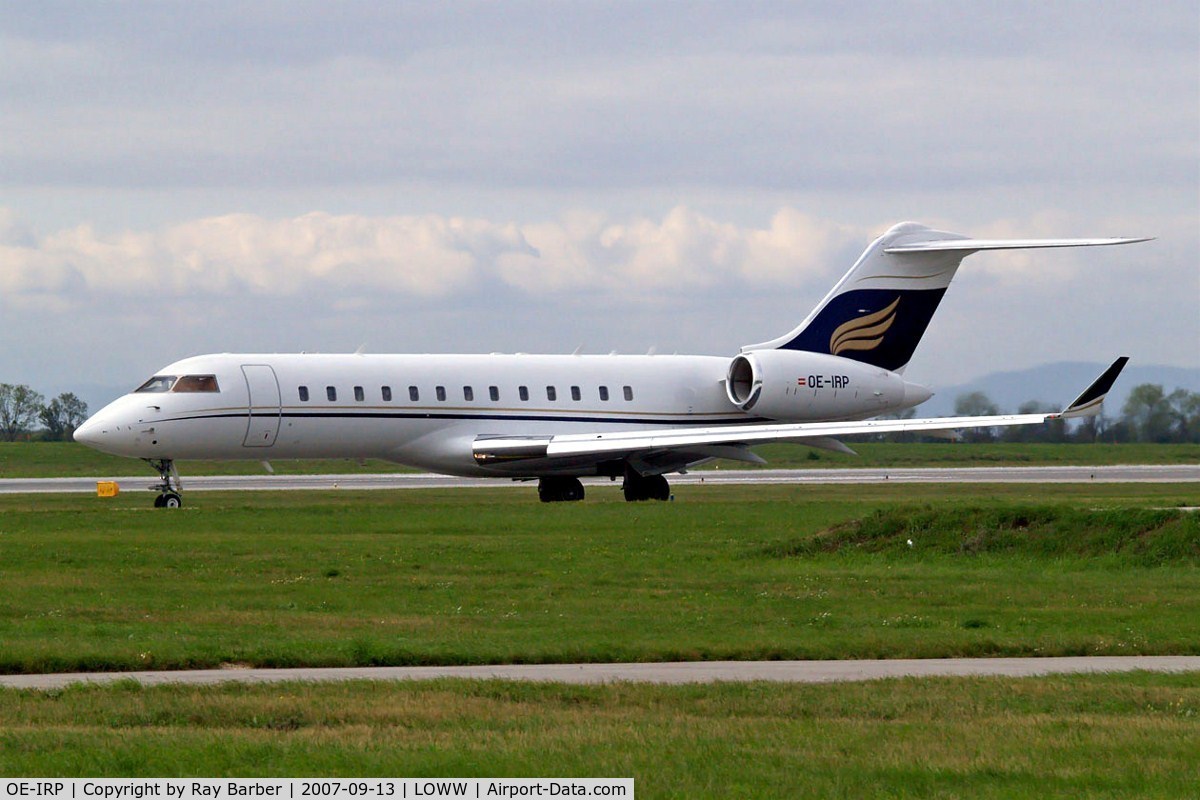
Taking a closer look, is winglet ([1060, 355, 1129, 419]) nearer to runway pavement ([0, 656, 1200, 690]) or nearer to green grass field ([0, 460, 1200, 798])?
green grass field ([0, 460, 1200, 798])

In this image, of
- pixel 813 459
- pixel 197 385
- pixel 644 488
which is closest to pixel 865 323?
pixel 644 488

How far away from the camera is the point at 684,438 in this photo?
44250 millimetres

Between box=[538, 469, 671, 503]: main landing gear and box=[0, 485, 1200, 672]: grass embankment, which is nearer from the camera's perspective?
box=[0, 485, 1200, 672]: grass embankment

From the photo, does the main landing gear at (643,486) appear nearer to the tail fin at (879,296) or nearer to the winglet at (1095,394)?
the tail fin at (879,296)

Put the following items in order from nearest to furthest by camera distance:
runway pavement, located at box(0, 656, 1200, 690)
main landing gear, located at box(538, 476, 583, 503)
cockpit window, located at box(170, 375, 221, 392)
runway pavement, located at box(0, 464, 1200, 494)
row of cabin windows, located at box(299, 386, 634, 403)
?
1. runway pavement, located at box(0, 656, 1200, 690)
2. cockpit window, located at box(170, 375, 221, 392)
3. row of cabin windows, located at box(299, 386, 634, 403)
4. main landing gear, located at box(538, 476, 583, 503)
5. runway pavement, located at box(0, 464, 1200, 494)

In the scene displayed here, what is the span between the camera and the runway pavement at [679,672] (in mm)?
15500

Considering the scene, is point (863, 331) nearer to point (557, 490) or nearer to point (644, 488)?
point (644, 488)

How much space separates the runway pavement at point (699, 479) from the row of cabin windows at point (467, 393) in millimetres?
6018

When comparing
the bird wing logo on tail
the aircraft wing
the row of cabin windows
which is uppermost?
the bird wing logo on tail

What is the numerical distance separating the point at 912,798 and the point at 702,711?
10.7ft

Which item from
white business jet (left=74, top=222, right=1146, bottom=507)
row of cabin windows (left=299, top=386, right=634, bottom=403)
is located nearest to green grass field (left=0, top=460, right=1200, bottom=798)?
white business jet (left=74, top=222, right=1146, bottom=507)

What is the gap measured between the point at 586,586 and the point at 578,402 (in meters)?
23.5

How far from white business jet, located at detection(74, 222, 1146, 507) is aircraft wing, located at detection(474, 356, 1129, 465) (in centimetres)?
6

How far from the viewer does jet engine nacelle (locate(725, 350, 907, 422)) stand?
47.7 m
